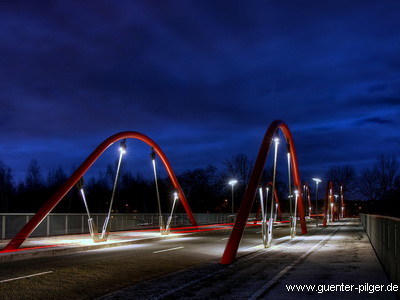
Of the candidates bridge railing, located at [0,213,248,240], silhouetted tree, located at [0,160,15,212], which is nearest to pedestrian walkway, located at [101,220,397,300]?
bridge railing, located at [0,213,248,240]

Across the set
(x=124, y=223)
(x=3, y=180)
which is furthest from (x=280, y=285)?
(x=3, y=180)

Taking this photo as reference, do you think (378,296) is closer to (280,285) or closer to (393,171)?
(280,285)

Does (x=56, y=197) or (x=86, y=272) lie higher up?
(x=56, y=197)

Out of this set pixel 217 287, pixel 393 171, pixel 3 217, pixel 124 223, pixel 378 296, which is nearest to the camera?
pixel 378 296

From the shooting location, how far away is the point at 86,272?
1178 cm

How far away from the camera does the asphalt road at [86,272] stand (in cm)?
915

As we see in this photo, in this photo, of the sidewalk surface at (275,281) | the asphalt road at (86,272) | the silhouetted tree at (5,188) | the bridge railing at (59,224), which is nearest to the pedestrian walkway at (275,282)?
the sidewalk surface at (275,281)

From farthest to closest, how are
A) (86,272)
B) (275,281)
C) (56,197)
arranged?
1. (56,197)
2. (86,272)
3. (275,281)

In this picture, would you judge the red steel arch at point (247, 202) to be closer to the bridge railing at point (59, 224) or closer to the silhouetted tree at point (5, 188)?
Result: the bridge railing at point (59, 224)

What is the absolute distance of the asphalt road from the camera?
360 inches

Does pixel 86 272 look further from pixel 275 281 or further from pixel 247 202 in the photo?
pixel 247 202

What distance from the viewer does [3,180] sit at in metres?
81.4

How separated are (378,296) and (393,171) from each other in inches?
4191

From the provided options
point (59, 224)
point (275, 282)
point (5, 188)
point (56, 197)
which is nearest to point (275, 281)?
point (275, 282)
